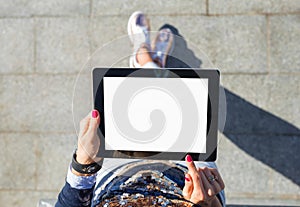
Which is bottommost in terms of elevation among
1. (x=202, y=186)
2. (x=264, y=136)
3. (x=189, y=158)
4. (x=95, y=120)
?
(x=264, y=136)

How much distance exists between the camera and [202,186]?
5.30 ft

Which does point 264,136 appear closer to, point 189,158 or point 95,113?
point 189,158

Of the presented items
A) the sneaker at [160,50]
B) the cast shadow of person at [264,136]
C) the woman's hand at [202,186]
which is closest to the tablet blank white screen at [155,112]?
the woman's hand at [202,186]

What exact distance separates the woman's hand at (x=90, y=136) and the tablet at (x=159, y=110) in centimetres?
3

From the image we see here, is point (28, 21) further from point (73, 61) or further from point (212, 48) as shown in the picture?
point (212, 48)

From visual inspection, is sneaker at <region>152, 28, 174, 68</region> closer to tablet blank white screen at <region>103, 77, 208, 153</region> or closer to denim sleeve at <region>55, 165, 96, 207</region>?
denim sleeve at <region>55, 165, 96, 207</region>

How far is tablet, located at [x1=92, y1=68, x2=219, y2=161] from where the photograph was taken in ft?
4.67

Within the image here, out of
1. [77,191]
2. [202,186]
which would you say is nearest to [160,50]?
[77,191]

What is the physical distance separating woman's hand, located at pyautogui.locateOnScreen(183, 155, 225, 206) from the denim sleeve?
0.42 m

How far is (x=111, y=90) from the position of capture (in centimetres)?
148

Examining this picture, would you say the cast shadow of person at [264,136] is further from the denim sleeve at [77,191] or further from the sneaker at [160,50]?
the denim sleeve at [77,191]

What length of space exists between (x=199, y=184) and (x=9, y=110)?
6.01ft

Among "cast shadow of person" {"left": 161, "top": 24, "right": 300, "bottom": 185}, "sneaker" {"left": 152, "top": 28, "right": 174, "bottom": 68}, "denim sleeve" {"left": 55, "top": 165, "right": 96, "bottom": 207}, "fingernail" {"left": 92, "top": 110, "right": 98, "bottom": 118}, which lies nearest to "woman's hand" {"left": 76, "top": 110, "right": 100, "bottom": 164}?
"fingernail" {"left": 92, "top": 110, "right": 98, "bottom": 118}

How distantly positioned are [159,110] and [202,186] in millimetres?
367
